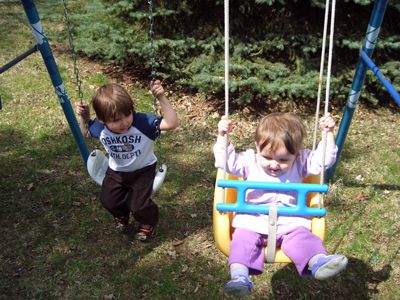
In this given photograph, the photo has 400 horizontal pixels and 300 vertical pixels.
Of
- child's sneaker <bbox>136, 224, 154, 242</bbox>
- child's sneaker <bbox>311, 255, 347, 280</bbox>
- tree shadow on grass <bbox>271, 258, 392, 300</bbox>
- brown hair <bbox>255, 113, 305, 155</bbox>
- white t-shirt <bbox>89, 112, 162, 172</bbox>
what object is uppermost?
brown hair <bbox>255, 113, 305, 155</bbox>

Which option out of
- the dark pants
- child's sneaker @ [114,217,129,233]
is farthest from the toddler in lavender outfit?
child's sneaker @ [114,217,129,233]

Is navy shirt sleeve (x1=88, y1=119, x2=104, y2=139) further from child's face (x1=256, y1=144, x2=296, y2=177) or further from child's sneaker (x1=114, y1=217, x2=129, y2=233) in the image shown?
child's face (x1=256, y1=144, x2=296, y2=177)

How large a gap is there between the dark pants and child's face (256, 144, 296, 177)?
3.09 ft

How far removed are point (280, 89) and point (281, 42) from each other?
538 mm

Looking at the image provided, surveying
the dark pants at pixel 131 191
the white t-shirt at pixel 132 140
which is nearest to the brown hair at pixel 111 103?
the white t-shirt at pixel 132 140

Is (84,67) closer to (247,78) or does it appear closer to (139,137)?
(247,78)

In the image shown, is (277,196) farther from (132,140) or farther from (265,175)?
(132,140)

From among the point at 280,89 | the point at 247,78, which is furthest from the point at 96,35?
the point at 280,89

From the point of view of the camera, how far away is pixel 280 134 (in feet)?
8.46

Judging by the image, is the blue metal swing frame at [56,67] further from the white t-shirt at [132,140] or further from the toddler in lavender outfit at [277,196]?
the toddler in lavender outfit at [277,196]

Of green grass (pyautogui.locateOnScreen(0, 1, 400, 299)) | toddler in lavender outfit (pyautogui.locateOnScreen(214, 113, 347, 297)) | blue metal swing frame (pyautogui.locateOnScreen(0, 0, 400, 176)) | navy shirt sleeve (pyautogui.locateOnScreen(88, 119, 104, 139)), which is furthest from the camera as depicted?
green grass (pyautogui.locateOnScreen(0, 1, 400, 299))

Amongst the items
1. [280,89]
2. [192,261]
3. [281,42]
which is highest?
[281,42]

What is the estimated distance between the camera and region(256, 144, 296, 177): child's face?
8.57 ft

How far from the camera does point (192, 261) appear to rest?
358 cm
